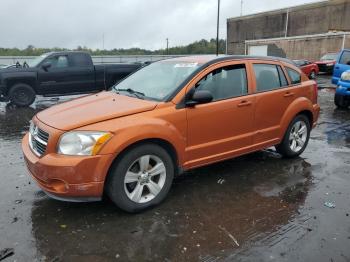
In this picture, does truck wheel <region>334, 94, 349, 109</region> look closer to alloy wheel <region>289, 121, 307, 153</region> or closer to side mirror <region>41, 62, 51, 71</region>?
alloy wheel <region>289, 121, 307, 153</region>

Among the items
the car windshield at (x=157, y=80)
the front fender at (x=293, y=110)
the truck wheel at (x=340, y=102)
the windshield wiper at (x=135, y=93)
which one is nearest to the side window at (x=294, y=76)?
the front fender at (x=293, y=110)

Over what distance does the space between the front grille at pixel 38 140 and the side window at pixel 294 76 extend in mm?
3826

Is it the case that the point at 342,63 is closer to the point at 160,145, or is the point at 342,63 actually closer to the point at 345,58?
the point at 345,58

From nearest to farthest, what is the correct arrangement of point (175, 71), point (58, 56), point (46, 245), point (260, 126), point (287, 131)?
point (46, 245) → point (175, 71) → point (260, 126) → point (287, 131) → point (58, 56)

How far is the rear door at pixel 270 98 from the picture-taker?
5.04 metres

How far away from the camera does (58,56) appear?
39.5 feet

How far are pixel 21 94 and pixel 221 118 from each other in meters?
9.17

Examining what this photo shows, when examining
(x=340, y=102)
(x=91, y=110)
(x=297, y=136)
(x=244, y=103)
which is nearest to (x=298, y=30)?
(x=340, y=102)

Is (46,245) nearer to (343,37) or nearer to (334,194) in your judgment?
(334,194)

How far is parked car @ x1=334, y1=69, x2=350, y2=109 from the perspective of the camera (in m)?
10.2

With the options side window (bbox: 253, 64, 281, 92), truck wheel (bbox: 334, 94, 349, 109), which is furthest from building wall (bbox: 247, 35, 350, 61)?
side window (bbox: 253, 64, 281, 92)

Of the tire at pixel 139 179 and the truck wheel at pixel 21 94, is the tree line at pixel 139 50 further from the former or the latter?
the tire at pixel 139 179

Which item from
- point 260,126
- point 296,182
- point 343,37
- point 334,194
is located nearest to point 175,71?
point 260,126

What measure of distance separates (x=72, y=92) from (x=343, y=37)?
2852cm
